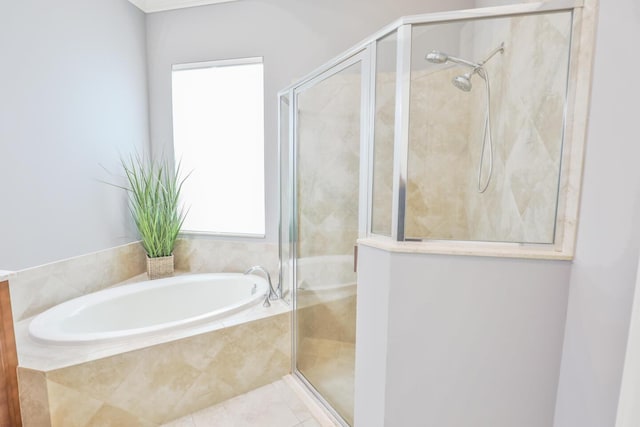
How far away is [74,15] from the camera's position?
1.94 meters

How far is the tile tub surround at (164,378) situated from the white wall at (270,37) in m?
0.94

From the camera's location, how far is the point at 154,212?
2.37 m

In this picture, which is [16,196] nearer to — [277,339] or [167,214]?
[167,214]

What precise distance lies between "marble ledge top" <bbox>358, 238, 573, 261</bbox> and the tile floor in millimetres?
1126

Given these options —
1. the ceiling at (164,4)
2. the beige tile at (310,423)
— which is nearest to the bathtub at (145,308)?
the beige tile at (310,423)

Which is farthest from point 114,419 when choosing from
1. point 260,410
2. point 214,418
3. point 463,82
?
point 463,82

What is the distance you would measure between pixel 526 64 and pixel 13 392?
9.01 feet

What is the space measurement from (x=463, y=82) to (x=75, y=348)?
8.17 ft

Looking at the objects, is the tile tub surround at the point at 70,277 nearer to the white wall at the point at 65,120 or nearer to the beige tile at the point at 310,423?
the white wall at the point at 65,120

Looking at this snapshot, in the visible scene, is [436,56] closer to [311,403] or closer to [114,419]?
[311,403]

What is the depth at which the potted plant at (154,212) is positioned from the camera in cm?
233

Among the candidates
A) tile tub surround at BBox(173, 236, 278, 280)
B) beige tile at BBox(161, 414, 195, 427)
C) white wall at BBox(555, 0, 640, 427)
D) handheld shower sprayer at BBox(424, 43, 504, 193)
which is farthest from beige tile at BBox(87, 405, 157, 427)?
handheld shower sprayer at BBox(424, 43, 504, 193)

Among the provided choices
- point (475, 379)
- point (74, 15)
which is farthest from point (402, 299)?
point (74, 15)

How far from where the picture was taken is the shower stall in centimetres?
105
